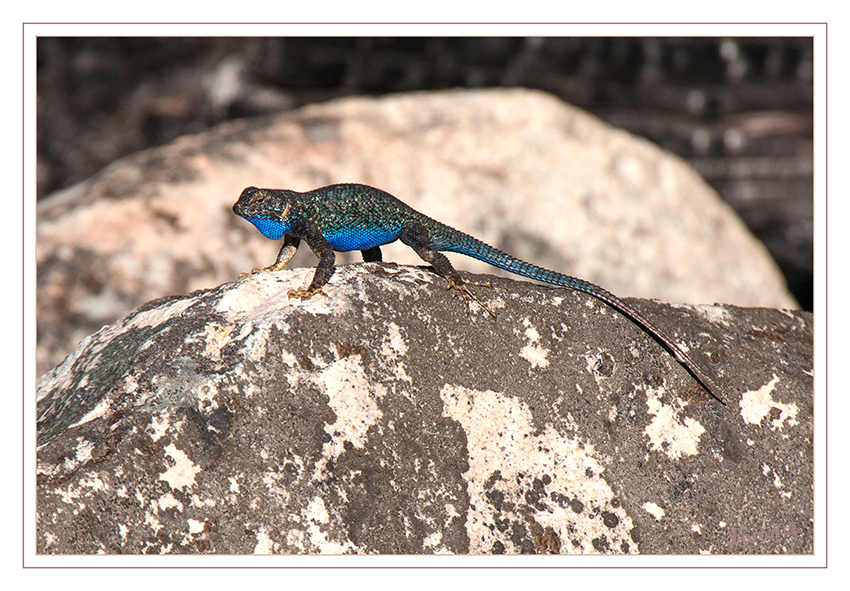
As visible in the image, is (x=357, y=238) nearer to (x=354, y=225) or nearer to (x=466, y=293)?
(x=354, y=225)

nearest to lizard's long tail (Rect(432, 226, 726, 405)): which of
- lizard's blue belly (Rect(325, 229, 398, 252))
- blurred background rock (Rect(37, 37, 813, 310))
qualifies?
lizard's blue belly (Rect(325, 229, 398, 252))

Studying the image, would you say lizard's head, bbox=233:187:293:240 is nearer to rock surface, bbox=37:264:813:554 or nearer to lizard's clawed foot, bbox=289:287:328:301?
rock surface, bbox=37:264:813:554

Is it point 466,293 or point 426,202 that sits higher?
point 426,202

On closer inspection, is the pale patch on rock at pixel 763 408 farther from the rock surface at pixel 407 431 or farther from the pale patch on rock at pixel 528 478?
the pale patch on rock at pixel 528 478

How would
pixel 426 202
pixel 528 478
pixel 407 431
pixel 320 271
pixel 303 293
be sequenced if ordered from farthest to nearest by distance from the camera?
1. pixel 426 202
2. pixel 320 271
3. pixel 303 293
4. pixel 528 478
5. pixel 407 431

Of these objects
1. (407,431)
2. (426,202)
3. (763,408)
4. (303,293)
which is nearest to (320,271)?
(303,293)

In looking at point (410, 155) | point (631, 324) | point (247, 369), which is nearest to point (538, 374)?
point (631, 324)
